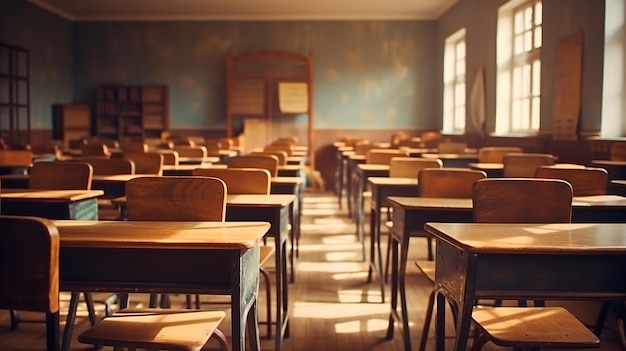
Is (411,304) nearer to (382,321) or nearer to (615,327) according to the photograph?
(382,321)

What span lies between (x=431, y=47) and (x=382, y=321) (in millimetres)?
10466

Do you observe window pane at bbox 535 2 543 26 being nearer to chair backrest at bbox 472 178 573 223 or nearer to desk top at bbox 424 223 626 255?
chair backrest at bbox 472 178 573 223

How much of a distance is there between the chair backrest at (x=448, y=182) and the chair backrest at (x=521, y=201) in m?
0.98

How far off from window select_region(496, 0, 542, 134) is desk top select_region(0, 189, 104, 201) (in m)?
6.29

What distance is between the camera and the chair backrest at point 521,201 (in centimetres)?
251

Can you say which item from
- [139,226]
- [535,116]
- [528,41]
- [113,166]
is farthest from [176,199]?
[528,41]

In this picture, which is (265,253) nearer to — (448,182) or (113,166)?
(448,182)

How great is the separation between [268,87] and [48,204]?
1018 centimetres

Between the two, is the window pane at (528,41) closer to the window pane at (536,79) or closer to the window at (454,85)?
the window pane at (536,79)

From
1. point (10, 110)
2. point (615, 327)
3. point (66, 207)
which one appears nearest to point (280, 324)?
point (66, 207)

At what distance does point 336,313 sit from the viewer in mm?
3955

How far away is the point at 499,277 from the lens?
1.89 m

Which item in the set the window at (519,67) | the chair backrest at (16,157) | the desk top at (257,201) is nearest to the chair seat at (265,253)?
the desk top at (257,201)

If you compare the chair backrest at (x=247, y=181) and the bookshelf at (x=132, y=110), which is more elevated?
the bookshelf at (x=132, y=110)
